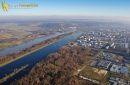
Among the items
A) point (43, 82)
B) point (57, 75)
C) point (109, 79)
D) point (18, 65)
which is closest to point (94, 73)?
point (109, 79)

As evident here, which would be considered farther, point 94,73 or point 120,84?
point 94,73

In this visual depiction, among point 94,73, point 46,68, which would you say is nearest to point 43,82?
point 46,68

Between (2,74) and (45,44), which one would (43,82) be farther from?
(45,44)

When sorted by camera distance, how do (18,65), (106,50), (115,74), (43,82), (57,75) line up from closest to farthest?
(43,82), (57,75), (115,74), (18,65), (106,50)

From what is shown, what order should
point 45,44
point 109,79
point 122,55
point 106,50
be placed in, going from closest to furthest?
1. point 109,79
2. point 122,55
3. point 106,50
4. point 45,44

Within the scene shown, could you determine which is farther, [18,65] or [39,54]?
[39,54]

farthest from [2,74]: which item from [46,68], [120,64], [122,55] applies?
[122,55]

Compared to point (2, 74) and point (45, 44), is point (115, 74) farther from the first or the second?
point (45, 44)

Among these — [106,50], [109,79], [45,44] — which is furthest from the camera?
[45,44]

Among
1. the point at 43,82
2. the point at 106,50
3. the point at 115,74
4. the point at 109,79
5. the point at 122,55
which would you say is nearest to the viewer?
the point at 43,82
